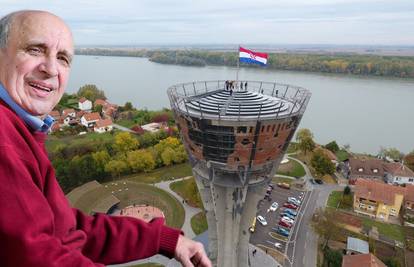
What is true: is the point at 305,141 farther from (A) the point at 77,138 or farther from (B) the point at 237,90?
(A) the point at 77,138

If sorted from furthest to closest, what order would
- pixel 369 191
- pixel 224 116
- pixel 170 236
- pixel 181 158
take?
pixel 181 158 < pixel 369 191 < pixel 224 116 < pixel 170 236

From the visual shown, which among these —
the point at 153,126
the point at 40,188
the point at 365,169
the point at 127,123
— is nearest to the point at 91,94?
the point at 127,123

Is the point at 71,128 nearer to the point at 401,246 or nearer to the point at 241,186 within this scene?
the point at 241,186

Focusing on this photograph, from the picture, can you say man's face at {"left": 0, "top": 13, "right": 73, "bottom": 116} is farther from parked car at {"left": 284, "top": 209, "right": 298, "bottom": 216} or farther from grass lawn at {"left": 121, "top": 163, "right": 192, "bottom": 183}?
grass lawn at {"left": 121, "top": 163, "right": 192, "bottom": 183}

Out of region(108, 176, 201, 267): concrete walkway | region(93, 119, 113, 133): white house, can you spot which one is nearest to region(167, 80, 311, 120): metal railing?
region(108, 176, 201, 267): concrete walkway

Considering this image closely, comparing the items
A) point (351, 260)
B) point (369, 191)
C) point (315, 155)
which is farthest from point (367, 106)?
point (351, 260)
